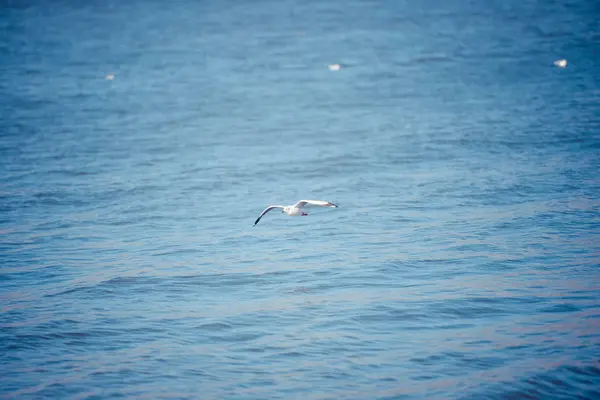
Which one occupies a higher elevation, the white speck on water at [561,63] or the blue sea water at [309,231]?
the white speck on water at [561,63]

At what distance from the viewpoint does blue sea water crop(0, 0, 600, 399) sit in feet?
42.6

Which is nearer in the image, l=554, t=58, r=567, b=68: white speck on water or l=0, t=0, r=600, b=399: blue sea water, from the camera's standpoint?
l=0, t=0, r=600, b=399: blue sea water

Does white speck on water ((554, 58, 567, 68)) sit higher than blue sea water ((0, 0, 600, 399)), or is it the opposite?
white speck on water ((554, 58, 567, 68))

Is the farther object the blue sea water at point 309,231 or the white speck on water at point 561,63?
the white speck on water at point 561,63

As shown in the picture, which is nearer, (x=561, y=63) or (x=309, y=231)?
(x=309, y=231)

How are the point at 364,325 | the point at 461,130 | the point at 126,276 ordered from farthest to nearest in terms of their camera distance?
the point at 461,130 < the point at 126,276 < the point at 364,325

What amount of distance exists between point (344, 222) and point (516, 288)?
5828mm

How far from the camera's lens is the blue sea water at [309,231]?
13.0m

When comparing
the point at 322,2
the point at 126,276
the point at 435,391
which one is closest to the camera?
the point at 435,391

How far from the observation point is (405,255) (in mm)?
17781

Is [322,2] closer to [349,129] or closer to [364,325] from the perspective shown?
[349,129]

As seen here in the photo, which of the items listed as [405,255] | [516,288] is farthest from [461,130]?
[516,288]

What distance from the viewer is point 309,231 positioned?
19969mm

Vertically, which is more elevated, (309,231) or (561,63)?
(561,63)
